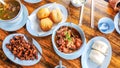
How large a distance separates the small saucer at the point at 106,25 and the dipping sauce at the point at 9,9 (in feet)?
1.59

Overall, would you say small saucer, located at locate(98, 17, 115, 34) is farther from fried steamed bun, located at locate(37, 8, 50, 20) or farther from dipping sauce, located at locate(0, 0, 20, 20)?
dipping sauce, located at locate(0, 0, 20, 20)

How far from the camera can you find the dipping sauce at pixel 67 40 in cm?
128

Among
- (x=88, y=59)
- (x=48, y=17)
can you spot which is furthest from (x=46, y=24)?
(x=88, y=59)

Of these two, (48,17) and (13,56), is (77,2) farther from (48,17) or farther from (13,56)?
(13,56)

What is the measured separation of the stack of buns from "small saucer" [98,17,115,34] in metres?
0.24

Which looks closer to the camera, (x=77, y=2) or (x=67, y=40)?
(x=67, y=40)

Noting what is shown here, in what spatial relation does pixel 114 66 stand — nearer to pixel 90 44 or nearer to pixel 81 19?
pixel 90 44

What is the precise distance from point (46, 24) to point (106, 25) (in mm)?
351

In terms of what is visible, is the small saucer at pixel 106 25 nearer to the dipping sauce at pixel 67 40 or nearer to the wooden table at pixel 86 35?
the wooden table at pixel 86 35

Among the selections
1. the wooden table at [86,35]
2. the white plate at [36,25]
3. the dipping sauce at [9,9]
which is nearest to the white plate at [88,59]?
the wooden table at [86,35]

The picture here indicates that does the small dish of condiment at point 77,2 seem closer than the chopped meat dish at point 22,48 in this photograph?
No

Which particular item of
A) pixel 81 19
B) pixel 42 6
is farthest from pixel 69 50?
pixel 42 6

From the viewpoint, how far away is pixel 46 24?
1.33 meters

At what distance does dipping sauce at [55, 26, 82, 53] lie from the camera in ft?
4.19
